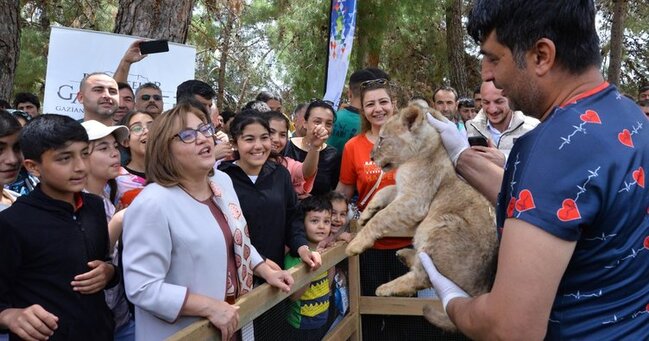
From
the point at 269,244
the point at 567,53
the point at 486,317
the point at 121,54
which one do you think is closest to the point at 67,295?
the point at 269,244

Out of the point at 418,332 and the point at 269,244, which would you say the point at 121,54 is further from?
the point at 418,332

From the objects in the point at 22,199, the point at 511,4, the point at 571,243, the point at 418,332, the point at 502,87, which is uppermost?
the point at 511,4

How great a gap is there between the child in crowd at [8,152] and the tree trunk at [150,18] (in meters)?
3.86

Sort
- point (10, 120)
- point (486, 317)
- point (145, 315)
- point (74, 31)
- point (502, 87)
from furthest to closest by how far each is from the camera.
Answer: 1. point (74, 31)
2. point (10, 120)
3. point (145, 315)
4. point (502, 87)
5. point (486, 317)

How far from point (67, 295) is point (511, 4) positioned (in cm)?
205

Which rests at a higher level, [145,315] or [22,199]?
[22,199]

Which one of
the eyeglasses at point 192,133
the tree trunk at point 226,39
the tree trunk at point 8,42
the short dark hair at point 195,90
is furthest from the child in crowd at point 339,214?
the tree trunk at point 226,39

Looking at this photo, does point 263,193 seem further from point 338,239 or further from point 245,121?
point 338,239

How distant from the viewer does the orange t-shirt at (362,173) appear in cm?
435

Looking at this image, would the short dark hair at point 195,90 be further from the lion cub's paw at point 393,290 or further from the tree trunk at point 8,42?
the tree trunk at point 8,42

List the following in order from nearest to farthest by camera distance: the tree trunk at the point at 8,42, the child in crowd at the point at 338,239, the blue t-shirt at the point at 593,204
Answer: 1. the blue t-shirt at the point at 593,204
2. the child in crowd at the point at 338,239
3. the tree trunk at the point at 8,42

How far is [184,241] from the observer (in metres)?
2.50

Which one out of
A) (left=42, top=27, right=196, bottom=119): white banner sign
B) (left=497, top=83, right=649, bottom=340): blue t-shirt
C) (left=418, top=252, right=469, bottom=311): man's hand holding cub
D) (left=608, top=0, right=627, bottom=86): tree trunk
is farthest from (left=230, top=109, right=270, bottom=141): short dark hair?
(left=608, top=0, right=627, bottom=86): tree trunk

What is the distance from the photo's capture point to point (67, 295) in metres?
2.49
